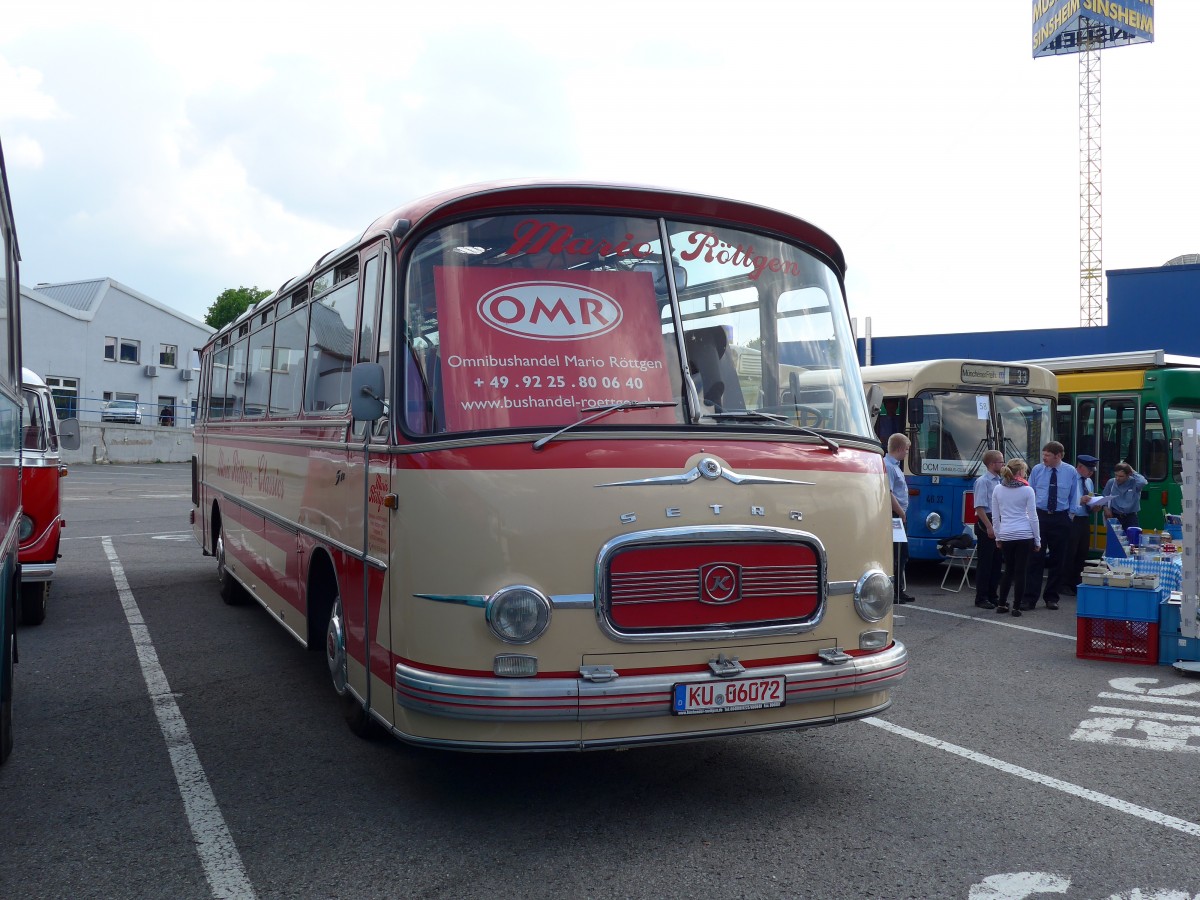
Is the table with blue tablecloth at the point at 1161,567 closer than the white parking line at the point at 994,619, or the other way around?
the table with blue tablecloth at the point at 1161,567

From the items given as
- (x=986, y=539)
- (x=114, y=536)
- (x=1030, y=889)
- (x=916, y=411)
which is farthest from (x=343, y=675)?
(x=114, y=536)

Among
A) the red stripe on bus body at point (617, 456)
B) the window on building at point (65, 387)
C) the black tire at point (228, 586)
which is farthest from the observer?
the window on building at point (65, 387)

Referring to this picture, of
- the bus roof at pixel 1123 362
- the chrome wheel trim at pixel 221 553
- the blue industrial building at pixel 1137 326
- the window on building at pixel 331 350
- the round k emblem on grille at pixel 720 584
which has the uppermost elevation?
the blue industrial building at pixel 1137 326

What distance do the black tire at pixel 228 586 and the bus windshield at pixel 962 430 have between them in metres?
8.01

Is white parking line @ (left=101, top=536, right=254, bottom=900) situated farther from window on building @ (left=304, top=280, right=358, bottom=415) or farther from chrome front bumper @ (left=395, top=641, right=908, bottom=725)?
window on building @ (left=304, top=280, right=358, bottom=415)

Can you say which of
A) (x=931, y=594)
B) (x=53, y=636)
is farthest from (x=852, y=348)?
(x=931, y=594)

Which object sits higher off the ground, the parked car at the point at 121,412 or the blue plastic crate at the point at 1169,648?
the parked car at the point at 121,412

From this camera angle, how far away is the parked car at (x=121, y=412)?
45.9 m

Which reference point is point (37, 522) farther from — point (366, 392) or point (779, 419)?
point (779, 419)

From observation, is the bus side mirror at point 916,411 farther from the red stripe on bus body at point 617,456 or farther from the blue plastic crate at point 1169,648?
the red stripe on bus body at point 617,456

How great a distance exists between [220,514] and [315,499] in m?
5.11

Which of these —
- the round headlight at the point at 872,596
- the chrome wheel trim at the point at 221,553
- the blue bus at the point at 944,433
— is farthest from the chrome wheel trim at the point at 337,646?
the blue bus at the point at 944,433

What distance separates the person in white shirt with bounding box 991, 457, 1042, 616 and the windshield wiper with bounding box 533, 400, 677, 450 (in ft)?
25.3

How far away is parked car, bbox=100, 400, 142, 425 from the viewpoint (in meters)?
45.9
